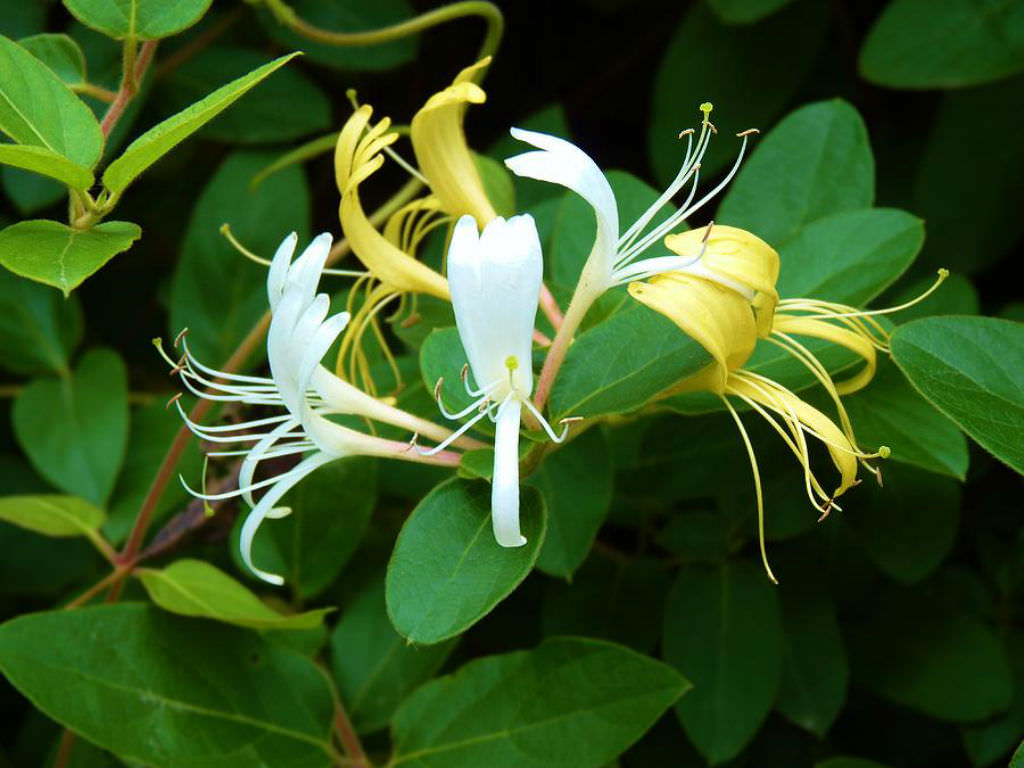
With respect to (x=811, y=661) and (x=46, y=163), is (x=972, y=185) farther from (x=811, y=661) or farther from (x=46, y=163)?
(x=46, y=163)

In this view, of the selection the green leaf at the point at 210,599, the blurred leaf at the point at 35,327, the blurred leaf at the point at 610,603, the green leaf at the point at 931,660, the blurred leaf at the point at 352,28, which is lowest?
the green leaf at the point at 931,660

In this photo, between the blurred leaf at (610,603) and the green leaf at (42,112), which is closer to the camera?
the green leaf at (42,112)

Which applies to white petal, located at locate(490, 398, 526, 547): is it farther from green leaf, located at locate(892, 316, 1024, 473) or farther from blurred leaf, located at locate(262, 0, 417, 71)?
blurred leaf, located at locate(262, 0, 417, 71)

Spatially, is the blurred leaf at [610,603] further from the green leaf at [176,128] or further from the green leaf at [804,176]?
the green leaf at [176,128]

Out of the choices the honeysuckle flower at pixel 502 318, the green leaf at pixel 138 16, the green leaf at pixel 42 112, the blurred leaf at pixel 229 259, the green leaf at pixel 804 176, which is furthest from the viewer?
the blurred leaf at pixel 229 259

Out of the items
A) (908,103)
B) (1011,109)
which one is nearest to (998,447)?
(1011,109)

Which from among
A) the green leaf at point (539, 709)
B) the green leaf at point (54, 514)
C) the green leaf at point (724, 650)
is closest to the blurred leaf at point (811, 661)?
the green leaf at point (724, 650)

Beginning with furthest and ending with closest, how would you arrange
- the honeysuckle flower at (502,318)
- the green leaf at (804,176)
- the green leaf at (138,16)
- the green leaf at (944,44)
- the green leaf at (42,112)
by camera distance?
the green leaf at (944,44) < the green leaf at (804,176) < the green leaf at (138,16) < the green leaf at (42,112) < the honeysuckle flower at (502,318)

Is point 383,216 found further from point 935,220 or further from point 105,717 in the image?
point 935,220
